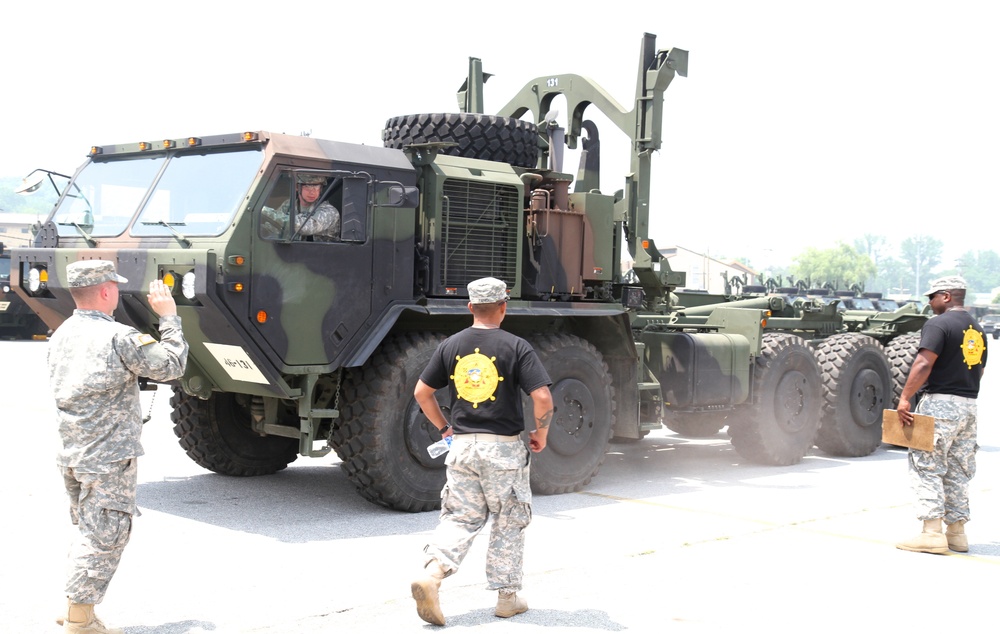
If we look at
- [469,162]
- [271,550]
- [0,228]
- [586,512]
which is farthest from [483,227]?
[0,228]

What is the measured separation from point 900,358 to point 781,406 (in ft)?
9.44

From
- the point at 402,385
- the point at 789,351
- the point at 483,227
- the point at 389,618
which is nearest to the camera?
the point at 389,618

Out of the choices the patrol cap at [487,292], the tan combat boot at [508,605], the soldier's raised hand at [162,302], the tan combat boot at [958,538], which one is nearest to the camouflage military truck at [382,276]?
the soldier's raised hand at [162,302]

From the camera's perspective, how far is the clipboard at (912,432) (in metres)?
7.77

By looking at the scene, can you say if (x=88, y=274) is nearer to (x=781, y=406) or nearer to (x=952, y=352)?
(x=952, y=352)

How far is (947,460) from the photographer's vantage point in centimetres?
799

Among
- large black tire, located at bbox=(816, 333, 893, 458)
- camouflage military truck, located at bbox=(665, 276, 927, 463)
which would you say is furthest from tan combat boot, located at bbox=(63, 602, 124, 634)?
large black tire, located at bbox=(816, 333, 893, 458)

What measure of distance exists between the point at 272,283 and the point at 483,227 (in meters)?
2.19

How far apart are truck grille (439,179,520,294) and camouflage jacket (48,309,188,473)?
4.11 metres

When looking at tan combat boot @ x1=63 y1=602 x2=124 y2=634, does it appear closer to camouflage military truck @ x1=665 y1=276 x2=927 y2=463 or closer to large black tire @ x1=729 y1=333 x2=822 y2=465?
camouflage military truck @ x1=665 y1=276 x2=927 y2=463

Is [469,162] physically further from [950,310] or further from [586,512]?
[950,310]

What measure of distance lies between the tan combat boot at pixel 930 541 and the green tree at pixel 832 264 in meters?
155

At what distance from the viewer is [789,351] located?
40.6ft

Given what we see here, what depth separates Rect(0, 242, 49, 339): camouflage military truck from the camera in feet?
99.2
